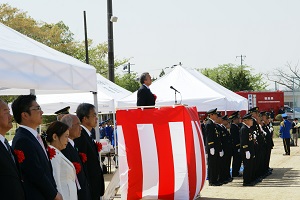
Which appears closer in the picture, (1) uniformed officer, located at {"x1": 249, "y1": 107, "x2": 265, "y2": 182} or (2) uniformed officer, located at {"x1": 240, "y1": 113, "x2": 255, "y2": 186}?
(2) uniformed officer, located at {"x1": 240, "y1": 113, "x2": 255, "y2": 186}

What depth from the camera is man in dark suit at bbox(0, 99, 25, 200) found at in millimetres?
5445

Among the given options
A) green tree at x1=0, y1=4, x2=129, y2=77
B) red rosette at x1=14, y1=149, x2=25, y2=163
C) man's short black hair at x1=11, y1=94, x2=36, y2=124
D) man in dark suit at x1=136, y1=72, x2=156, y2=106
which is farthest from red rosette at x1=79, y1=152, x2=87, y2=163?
green tree at x1=0, y1=4, x2=129, y2=77

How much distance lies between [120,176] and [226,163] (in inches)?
214

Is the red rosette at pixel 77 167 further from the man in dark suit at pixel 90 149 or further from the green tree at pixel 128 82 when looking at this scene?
the green tree at pixel 128 82

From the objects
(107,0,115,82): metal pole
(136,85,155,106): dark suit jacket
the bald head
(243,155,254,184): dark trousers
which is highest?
(107,0,115,82): metal pole

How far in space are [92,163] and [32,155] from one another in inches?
Answer: 74.9

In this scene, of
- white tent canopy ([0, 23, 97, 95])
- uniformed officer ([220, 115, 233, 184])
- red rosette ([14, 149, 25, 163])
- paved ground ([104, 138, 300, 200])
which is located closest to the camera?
red rosette ([14, 149, 25, 163])

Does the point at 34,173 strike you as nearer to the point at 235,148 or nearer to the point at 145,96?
the point at 145,96

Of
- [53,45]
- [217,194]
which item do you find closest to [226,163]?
[217,194]

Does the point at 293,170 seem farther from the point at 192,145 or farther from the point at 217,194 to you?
the point at 192,145

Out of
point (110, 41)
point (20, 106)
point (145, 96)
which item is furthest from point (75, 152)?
point (110, 41)

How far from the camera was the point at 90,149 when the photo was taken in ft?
25.8

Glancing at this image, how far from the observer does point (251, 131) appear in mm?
15688

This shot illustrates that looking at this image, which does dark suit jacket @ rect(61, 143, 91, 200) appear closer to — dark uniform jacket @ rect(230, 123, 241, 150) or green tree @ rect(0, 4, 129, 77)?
dark uniform jacket @ rect(230, 123, 241, 150)
